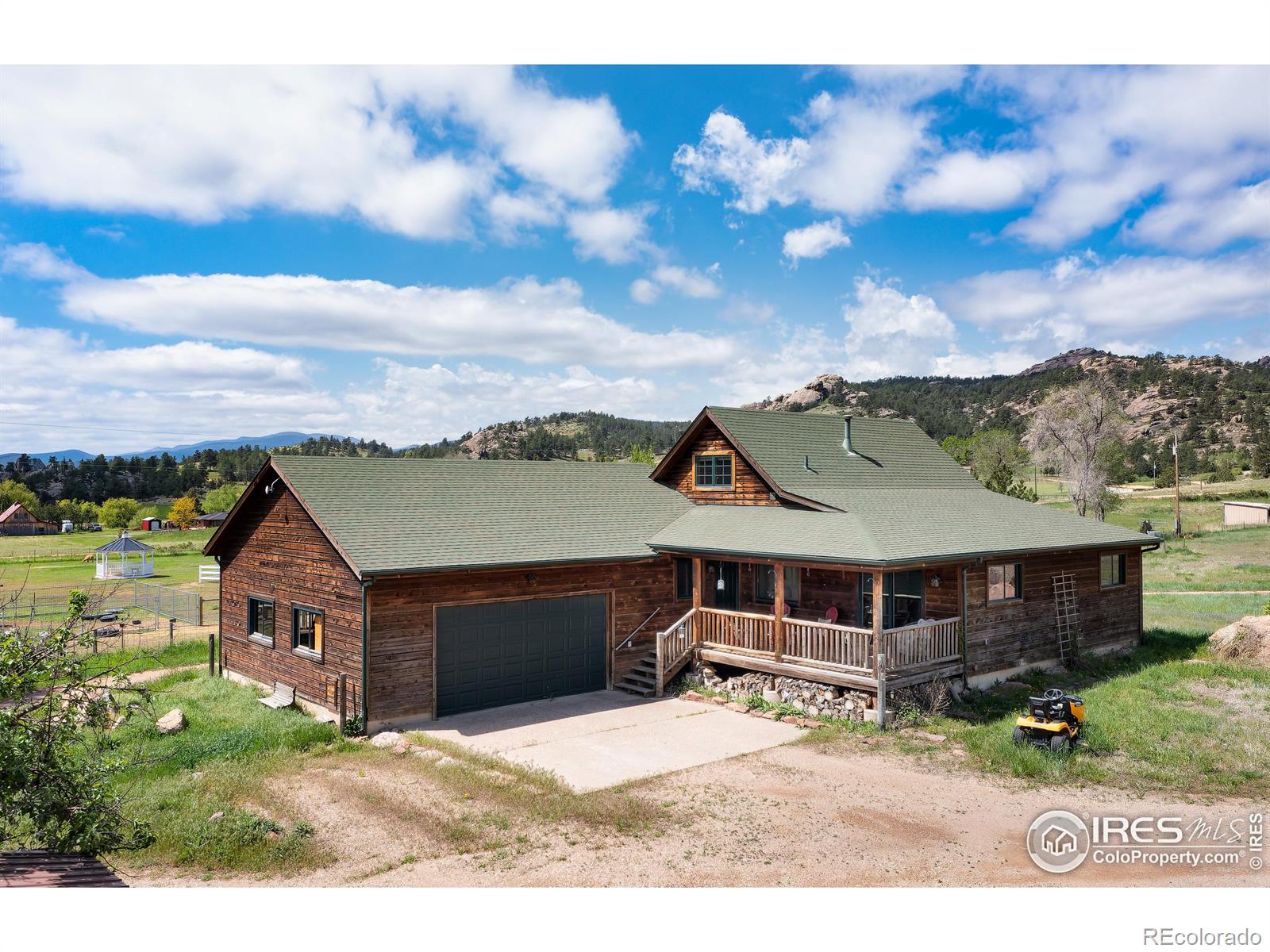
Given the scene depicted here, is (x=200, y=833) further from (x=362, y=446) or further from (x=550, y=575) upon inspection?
(x=362, y=446)

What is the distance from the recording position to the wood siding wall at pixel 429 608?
15195 millimetres

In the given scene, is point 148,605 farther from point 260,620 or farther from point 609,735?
point 609,735

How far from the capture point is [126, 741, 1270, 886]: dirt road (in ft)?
29.3

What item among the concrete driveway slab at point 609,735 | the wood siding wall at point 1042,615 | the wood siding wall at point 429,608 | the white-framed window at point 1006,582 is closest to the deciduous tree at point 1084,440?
Result: the wood siding wall at point 1042,615

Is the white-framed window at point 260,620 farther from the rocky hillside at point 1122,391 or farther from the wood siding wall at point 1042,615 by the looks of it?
the rocky hillside at point 1122,391

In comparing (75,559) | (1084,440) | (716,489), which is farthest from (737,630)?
(75,559)

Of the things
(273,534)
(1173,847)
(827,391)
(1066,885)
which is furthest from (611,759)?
(827,391)

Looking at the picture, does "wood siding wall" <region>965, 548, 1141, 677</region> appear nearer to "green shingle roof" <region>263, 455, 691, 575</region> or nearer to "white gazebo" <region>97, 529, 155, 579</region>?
"green shingle roof" <region>263, 455, 691, 575</region>

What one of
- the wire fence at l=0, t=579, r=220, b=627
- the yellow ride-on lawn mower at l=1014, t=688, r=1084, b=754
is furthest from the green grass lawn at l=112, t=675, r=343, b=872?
the wire fence at l=0, t=579, r=220, b=627

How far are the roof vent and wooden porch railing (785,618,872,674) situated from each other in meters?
8.34

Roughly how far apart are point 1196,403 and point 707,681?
4651 inches

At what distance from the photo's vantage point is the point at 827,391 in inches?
4911

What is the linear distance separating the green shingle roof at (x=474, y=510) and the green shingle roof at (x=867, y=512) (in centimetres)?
137

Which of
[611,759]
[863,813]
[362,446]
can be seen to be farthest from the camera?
[362,446]
